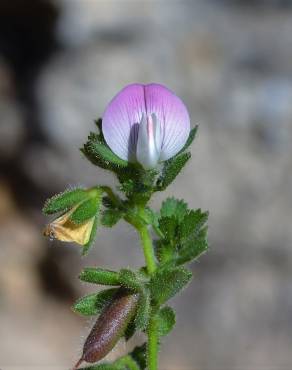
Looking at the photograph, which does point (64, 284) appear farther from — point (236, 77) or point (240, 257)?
point (236, 77)

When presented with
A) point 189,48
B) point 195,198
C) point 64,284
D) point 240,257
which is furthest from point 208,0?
point 64,284

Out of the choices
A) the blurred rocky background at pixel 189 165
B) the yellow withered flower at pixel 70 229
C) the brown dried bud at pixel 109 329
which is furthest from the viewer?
the blurred rocky background at pixel 189 165

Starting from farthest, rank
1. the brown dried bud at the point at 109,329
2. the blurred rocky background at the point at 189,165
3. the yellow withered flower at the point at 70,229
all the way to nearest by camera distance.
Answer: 1. the blurred rocky background at the point at 189,165
2. the yellow withered flower at the point at 70,229
3. the brown dried bud at the point at 109,329

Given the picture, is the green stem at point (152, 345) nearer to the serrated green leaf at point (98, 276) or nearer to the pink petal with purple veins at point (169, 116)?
the serrated green leaf at point (98, 276)

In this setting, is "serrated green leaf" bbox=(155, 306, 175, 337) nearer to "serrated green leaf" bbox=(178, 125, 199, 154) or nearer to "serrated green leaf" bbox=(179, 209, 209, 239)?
"serrated green leaf" bbox=(179, 209, 209, 239)

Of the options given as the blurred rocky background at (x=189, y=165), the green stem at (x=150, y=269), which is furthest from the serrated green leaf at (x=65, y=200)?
the blurred rocky background at (x=189, y=165)

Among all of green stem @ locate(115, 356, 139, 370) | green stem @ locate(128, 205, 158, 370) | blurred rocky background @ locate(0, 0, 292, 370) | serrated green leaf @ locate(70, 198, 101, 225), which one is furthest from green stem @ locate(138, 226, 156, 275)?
blurred rocky background @ locate(0, 0, 292, 370)
